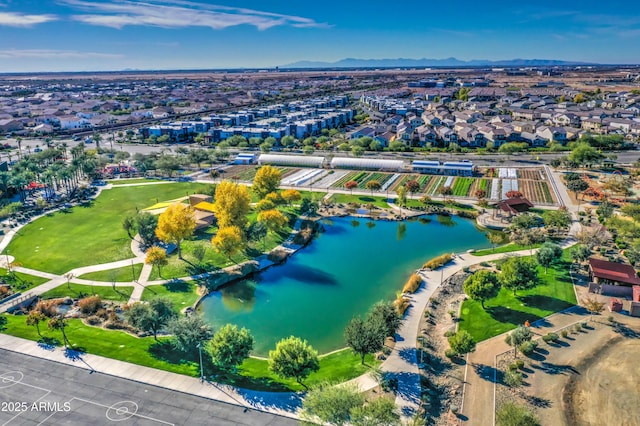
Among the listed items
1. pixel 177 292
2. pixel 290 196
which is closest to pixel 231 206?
pixel 177 292

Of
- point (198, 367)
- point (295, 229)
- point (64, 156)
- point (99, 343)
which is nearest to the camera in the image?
point (198, 367)

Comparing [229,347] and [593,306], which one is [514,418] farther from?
[593,306]

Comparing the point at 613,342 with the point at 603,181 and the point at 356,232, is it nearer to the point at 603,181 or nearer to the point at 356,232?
the point at 356,232

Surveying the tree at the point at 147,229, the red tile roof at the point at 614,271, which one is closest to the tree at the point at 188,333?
the tree at the point at 147,229

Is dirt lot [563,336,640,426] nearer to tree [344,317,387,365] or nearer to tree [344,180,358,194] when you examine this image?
tree [344,317,387,365]

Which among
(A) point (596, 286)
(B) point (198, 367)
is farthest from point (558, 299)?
(B) point (198, 367)

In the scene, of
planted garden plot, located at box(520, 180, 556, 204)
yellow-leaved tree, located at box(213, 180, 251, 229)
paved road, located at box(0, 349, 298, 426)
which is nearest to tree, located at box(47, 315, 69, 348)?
paved road, located at box(0, 349, 298, 426)
